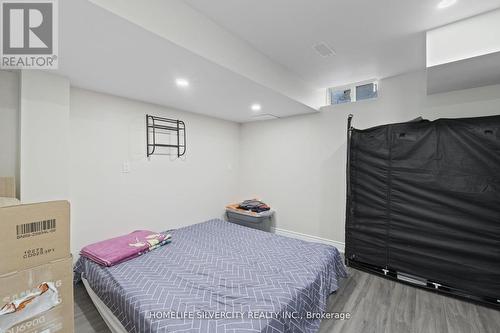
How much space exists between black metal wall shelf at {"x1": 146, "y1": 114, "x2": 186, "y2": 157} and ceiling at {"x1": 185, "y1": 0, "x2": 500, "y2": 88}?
172 cm

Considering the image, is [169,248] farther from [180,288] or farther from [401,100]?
[401,100]

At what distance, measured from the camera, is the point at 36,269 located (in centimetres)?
95

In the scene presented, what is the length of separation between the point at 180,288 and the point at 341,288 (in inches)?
68.3

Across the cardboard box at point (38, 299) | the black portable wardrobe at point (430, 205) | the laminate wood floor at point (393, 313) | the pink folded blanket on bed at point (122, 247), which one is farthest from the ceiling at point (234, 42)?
the laminate wood floor at point (393, 313)

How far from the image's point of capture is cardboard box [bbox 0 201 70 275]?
0.88 m

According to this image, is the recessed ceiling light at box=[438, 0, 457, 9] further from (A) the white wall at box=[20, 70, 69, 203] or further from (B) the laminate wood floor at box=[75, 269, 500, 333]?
(A) the white wall at box=[20, 70, 69, 203]

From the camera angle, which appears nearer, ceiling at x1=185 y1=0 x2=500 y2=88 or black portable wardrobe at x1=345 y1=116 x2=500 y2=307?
ceiling at x1=185 y1=0 x2=500 y2=88

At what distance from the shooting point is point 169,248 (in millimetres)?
2430

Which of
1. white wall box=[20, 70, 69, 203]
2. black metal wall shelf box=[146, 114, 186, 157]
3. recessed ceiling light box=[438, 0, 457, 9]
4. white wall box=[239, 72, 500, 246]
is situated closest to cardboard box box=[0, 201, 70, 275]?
white wall box=[20, 70, 69, 203]

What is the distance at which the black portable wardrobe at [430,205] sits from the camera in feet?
6.68

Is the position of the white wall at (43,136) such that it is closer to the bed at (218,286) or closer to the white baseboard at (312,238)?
the bed at (218,286)

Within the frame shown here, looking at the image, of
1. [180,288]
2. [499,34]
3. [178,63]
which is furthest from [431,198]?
[178,63]

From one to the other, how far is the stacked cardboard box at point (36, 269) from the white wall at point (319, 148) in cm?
318

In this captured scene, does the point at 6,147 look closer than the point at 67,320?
No
